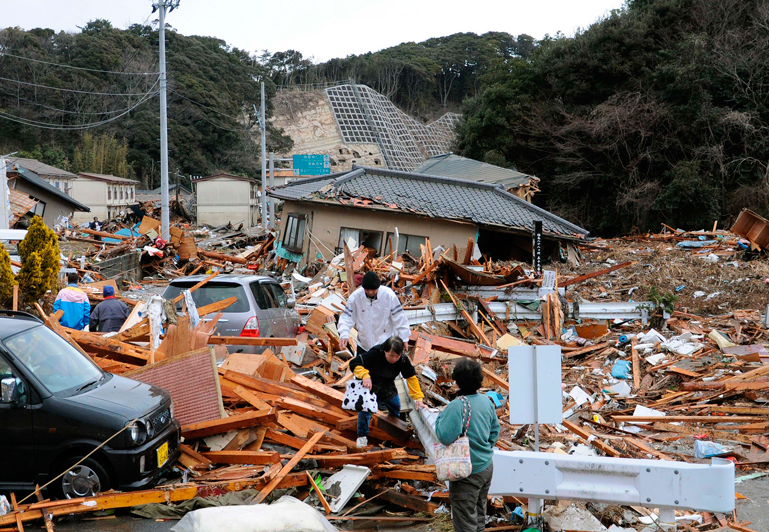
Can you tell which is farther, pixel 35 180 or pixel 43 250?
pixel 35 180

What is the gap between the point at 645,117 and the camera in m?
34.2

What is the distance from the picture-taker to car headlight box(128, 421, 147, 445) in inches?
219

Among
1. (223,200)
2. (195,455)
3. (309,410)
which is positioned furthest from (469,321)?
(223,200)

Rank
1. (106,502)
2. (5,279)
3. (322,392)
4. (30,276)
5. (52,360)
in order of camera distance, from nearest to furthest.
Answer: (106,502) < (52,360) < (322,392) < (5,279) < (30,276)

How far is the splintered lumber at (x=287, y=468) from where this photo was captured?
563 centimetres

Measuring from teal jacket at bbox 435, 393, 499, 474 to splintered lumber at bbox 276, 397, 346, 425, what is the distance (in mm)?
2753

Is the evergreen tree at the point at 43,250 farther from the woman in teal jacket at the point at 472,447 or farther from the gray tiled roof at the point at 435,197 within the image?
the woman in teal jacket at the point at 472,447

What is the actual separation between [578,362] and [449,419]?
7936mm

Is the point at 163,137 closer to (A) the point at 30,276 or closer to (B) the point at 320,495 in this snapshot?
(A) the point at 30,276

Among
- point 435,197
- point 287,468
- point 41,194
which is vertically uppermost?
point 41,194

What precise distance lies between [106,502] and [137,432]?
1.97 feet

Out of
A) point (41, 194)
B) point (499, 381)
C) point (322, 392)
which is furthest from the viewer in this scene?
point (41, 194)

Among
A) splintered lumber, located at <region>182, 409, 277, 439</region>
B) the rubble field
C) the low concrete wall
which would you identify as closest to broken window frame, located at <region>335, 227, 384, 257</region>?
the rubble field

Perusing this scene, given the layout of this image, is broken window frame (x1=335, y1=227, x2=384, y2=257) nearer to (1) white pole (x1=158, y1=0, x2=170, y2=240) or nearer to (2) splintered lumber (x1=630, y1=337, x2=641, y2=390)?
(1) white pole (x1=158, y1=0, x2=170, y2=240)
